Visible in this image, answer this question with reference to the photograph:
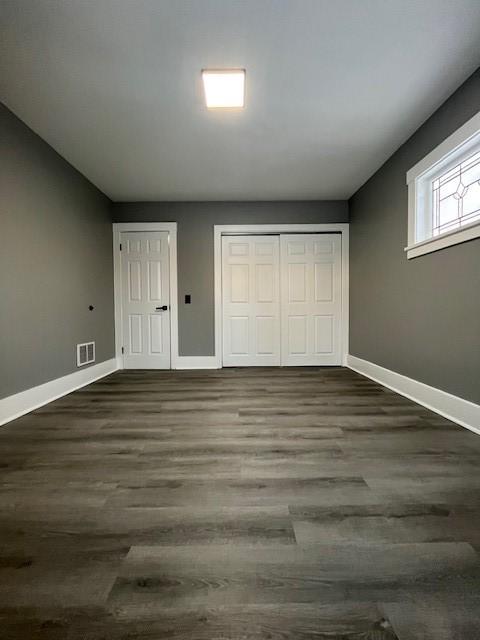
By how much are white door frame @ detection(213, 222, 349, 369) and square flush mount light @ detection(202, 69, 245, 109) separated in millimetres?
2303

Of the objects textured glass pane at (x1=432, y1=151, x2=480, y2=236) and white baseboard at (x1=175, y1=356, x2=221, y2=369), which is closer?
textured glass pane at (x1=432, y1=151, x2=480, y2=236)

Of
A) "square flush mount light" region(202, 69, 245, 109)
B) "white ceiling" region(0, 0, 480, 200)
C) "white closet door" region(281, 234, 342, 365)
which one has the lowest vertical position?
"white closet door" region(281, 234, 342, 365)

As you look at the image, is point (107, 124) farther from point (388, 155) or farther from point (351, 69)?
point (388, 155)

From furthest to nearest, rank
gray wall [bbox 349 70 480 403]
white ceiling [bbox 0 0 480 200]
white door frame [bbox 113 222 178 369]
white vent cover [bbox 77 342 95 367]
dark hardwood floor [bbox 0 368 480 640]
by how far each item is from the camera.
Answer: white door frame [bbox 113 222 178 369] < white vent cover [bbox 77 342 95 367] < gray wall [bbox 349 70 480 403] < white ceiling [bbox 0 0 480 200] < dark hardwood floor [bbox 0 368 480 640]

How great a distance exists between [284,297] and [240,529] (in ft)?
12.7

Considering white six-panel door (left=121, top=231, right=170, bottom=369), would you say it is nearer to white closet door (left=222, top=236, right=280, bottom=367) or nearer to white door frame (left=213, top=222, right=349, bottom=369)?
white door frame (left=213, top=222, right=349, bottom=369)

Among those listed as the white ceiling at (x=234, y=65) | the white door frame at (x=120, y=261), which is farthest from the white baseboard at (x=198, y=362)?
the white ceiling at (x=234, y=65)

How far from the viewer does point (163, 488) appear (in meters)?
1.53

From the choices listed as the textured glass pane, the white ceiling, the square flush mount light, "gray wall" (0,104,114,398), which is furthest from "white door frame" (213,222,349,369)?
the square flush mount light

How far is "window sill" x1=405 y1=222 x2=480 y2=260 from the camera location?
221 cm

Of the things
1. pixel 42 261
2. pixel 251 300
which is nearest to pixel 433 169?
pixel 251 300

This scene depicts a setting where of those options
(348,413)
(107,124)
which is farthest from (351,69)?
(348,413)

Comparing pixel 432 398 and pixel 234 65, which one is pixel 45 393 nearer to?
pixel 234 65

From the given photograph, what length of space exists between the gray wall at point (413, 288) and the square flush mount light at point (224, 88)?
1.60 meters
